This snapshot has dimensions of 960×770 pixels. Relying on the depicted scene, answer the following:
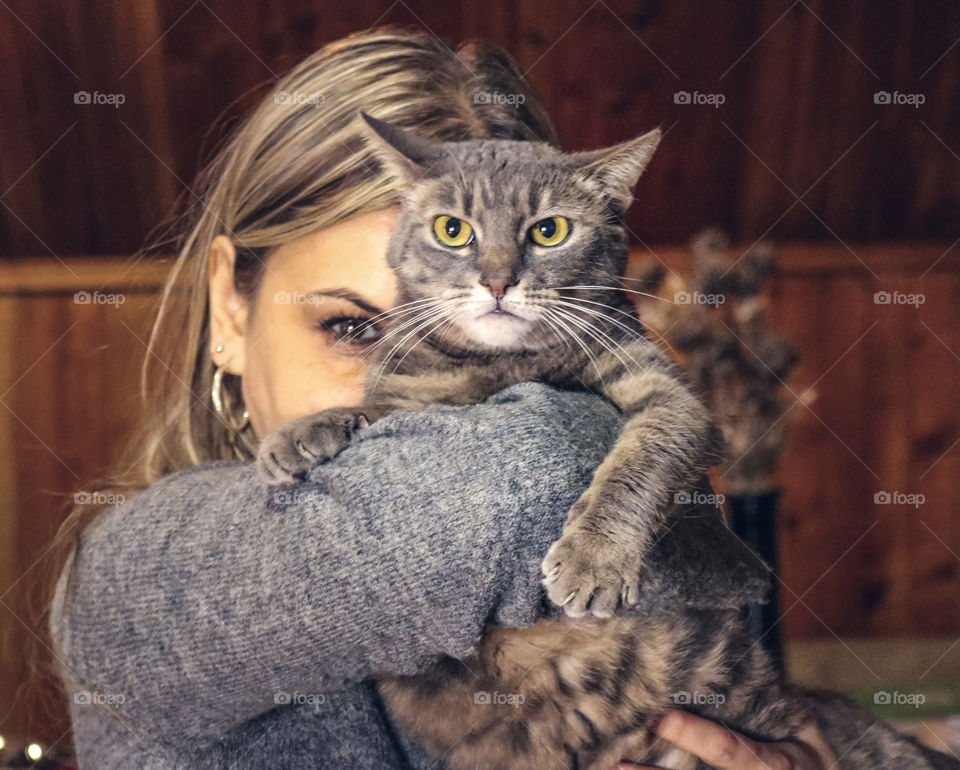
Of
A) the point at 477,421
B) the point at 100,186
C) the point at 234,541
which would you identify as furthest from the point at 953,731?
the point at 100,186

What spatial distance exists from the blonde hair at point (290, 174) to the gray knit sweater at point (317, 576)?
14.7 inches

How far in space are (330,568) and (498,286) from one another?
408 mm

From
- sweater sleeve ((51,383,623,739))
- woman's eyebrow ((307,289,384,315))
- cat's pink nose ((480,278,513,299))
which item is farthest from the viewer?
woman's eyebrow ((307,289,384,315))

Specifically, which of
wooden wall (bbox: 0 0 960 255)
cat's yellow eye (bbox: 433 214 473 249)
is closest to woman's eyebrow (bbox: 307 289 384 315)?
cat's yellow eye (bbox: 433 214 473 249)

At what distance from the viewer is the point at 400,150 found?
1066 mm

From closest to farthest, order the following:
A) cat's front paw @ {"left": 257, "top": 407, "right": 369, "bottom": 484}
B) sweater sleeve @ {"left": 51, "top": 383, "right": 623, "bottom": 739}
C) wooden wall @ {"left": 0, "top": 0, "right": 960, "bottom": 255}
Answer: sweater sleeve @ {"left": 51, "top": 383, "right": 623, "bottom": 739} → cat's front paw @ {"left": 257, "top": 407, "right": 369, "bottom": 484} → wooden wall @ {"left": 0, "top": 0, "right": 960, "bottom": 255}

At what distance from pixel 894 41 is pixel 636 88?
0.53m

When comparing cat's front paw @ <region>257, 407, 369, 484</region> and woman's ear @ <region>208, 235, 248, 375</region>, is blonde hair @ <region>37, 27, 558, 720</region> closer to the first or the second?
woman's ear @ <region>208, 235, 248, 375</region>

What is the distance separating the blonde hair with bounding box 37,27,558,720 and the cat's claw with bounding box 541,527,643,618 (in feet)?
1.87

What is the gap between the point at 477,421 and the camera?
2.60 feet

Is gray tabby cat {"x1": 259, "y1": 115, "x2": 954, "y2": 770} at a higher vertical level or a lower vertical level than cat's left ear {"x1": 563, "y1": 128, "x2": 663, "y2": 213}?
lower

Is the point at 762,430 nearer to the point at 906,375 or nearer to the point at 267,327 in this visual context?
the point at 906,375

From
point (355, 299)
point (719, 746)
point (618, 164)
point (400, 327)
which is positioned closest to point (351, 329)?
point (355, 299)

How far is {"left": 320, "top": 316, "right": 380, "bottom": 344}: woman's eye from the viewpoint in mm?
1161
